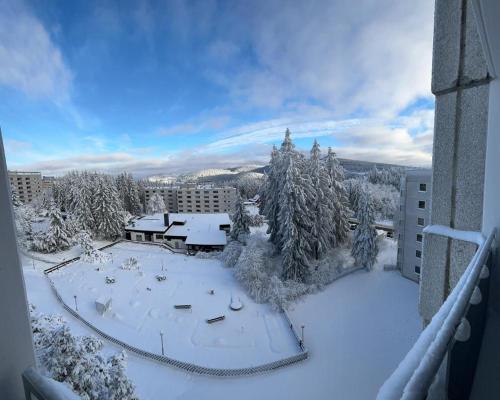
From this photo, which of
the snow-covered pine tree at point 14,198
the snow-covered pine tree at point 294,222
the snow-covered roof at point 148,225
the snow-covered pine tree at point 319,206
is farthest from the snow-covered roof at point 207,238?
the snow-covered pine tree at point 14,198

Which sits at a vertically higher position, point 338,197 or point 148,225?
point 338,197

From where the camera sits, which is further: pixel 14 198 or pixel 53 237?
pixel 53 237

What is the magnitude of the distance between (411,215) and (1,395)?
635 inches

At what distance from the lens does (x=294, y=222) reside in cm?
1482

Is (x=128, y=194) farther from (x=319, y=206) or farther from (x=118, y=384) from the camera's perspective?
(x=118, y=384)

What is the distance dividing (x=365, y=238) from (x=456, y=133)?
45.5 ft

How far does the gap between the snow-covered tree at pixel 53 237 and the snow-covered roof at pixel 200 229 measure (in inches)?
329

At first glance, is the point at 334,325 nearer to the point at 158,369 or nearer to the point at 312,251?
the point at 312,251

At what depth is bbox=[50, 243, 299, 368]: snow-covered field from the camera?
904 centimetres

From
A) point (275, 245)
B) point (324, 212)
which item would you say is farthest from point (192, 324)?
point (324, 212)

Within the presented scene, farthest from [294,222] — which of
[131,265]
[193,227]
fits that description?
[193,227]

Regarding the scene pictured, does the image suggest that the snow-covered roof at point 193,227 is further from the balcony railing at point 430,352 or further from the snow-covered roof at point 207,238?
the balcony railing at point 430,352

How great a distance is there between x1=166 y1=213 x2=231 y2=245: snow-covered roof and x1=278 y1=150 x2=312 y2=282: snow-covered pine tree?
809 cm

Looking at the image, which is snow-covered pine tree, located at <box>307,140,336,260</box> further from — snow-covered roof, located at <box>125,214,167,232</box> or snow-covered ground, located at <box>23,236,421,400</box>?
snow-covered roof, located at <box>125,214,167,232</box>
